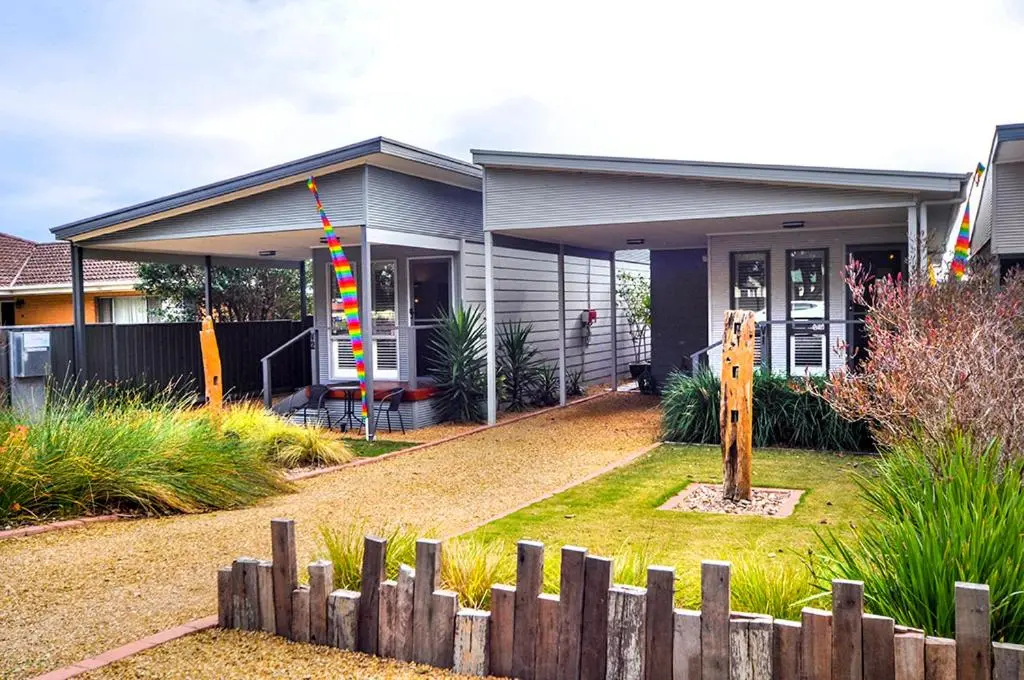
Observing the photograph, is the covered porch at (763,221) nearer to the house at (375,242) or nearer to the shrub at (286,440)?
the house at (375,242)

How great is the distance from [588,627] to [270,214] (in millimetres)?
11180

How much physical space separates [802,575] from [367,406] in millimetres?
8534

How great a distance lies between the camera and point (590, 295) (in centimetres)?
2031

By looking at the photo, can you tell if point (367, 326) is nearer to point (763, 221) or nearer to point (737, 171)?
point (737, 171)

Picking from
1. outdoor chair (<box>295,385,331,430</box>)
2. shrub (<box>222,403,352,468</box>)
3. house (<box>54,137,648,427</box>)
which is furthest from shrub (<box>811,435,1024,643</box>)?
outdoor chair (<box>295,385,331,430</box>)

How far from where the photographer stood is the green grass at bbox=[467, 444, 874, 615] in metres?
4.47

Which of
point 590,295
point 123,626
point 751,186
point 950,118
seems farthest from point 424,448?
point 950,118

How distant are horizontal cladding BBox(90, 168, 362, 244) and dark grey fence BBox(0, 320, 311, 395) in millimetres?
1814

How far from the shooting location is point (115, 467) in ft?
25.9

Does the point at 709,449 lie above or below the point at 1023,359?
below

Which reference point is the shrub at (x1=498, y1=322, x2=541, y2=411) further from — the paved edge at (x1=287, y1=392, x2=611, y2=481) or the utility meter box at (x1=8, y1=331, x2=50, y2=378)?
the utility meter box at (x1=8, y1=331, x2=50, y2=378)

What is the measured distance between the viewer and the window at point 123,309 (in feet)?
81.5

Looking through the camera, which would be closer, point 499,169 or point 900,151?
point 499,169

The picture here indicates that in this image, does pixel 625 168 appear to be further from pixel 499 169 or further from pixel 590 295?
pixel 590 295
